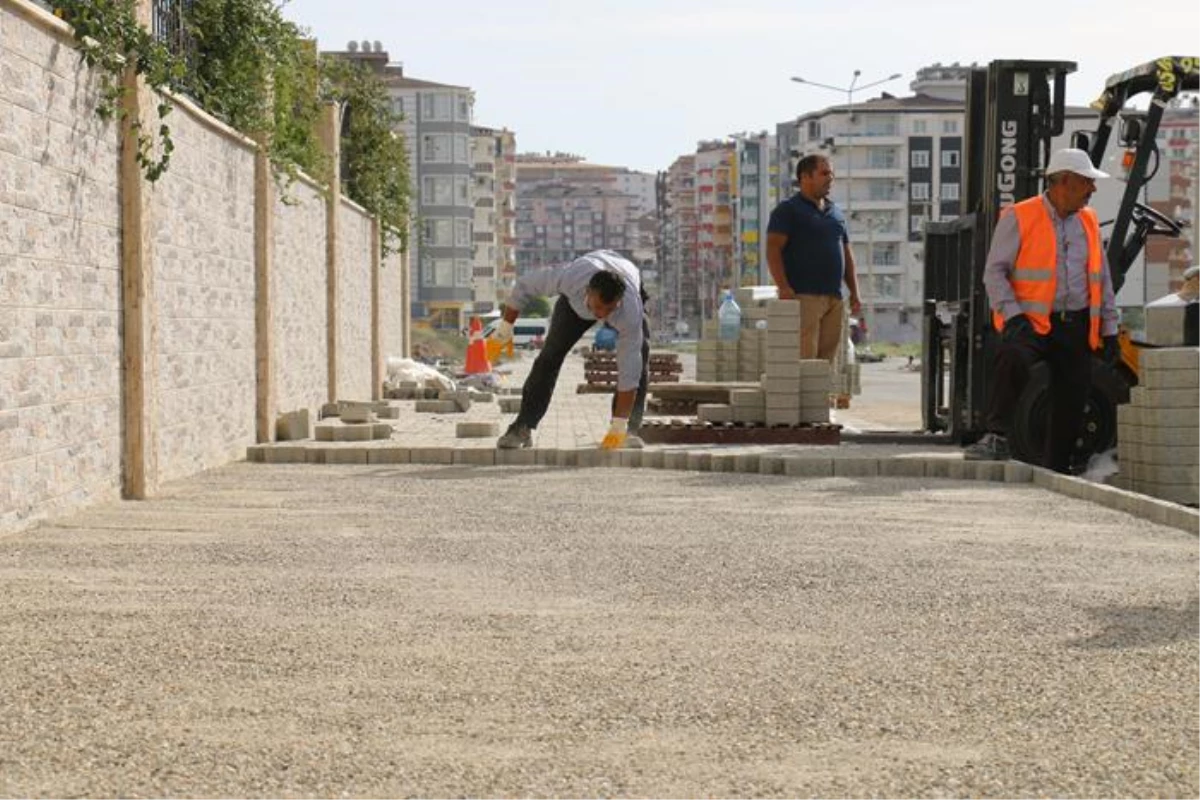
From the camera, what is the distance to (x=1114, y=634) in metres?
6.09

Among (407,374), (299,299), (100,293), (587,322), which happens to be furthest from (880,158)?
(100,293)

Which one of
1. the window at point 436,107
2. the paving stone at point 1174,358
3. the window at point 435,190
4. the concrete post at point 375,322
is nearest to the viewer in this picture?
the paving stone at point 1174,358

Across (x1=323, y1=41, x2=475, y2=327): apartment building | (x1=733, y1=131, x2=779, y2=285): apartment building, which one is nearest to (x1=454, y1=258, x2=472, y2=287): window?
(x1=323, y1=41, x2=475, y2=327): apartment building

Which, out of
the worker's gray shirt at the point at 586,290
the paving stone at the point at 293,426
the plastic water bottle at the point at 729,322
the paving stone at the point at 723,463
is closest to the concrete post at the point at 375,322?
the plastic water bottle at the point at 729,322

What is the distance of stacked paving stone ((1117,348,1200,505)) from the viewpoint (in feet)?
37.7

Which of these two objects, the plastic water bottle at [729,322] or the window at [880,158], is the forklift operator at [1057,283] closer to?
the plastic water bottle at [729,322]

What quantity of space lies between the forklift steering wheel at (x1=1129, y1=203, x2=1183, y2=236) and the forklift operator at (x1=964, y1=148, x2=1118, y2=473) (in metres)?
1.81

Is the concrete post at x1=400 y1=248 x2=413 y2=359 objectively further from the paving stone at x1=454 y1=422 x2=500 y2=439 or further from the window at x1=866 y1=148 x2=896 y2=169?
the window at x1=866 y1=148 x2=896 y2=169

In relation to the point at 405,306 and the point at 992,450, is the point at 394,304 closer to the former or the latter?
the point at 405,306

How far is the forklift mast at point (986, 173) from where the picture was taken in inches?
561

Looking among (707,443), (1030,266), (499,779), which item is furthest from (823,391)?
(499,779)

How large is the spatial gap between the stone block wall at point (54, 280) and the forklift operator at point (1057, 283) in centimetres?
527

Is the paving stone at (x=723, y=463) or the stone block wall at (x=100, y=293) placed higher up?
the stone block wall at (x=100, y=293)

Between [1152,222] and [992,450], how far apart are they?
249 cm
